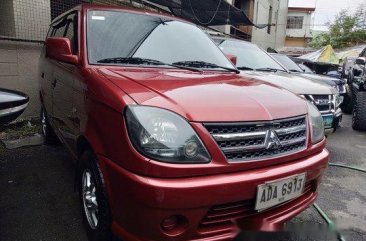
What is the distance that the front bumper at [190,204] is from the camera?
1532 millimetres

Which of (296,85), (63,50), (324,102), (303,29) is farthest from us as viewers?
(303,29)

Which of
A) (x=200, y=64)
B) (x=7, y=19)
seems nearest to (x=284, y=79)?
(x=200, y=64)

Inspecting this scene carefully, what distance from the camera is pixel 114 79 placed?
1.97 m

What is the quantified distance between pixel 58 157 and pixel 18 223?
1.51 meters

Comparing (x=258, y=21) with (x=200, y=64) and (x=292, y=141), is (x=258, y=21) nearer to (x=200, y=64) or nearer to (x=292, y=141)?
(x=200, y=64)

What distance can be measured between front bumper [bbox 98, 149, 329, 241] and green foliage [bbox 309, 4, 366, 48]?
104 ft

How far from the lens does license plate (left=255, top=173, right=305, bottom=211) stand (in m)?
1.73

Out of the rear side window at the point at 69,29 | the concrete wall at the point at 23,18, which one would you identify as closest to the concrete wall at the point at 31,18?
the concrete wall at the point at 23,18

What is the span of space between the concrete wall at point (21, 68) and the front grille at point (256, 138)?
4309mm

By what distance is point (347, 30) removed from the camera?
29.7 meters

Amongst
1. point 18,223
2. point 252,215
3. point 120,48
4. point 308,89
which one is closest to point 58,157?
point 18,223

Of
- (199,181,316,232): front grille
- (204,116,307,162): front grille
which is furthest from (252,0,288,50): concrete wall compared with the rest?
(199,181,316,232): front grille

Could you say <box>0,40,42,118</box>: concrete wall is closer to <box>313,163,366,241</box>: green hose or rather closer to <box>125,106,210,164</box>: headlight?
<box>125,106,210,164</box>: headlight

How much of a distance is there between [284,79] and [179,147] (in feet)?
9.64
